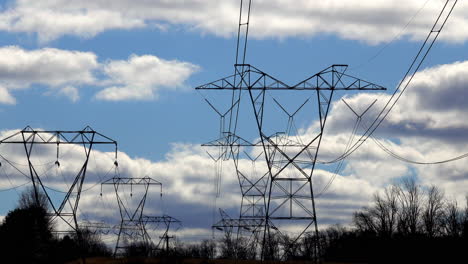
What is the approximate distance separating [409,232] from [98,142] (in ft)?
255

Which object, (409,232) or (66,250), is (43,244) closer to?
(66,250)

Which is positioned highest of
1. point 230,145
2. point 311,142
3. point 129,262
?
point 230,145

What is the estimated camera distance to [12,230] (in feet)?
315

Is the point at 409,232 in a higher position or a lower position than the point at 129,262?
higher

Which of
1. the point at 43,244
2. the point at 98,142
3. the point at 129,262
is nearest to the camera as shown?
the point at 98,142

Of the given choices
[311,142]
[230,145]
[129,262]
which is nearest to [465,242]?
[230,145]

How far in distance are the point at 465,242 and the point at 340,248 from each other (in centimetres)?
4951

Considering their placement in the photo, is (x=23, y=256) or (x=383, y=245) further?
(x=383, y=245)

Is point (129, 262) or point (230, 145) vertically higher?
point (230, 145)

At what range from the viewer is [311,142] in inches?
1980

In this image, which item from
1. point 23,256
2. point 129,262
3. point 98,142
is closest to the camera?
point 98,142

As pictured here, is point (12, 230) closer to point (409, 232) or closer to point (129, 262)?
point (129, 262)

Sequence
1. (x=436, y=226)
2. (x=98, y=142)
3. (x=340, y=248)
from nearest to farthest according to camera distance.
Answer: (x=98, y=142), (x=436, y=226), (x=340, y=248)

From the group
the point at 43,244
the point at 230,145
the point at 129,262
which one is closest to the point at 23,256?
the point at 43,244
